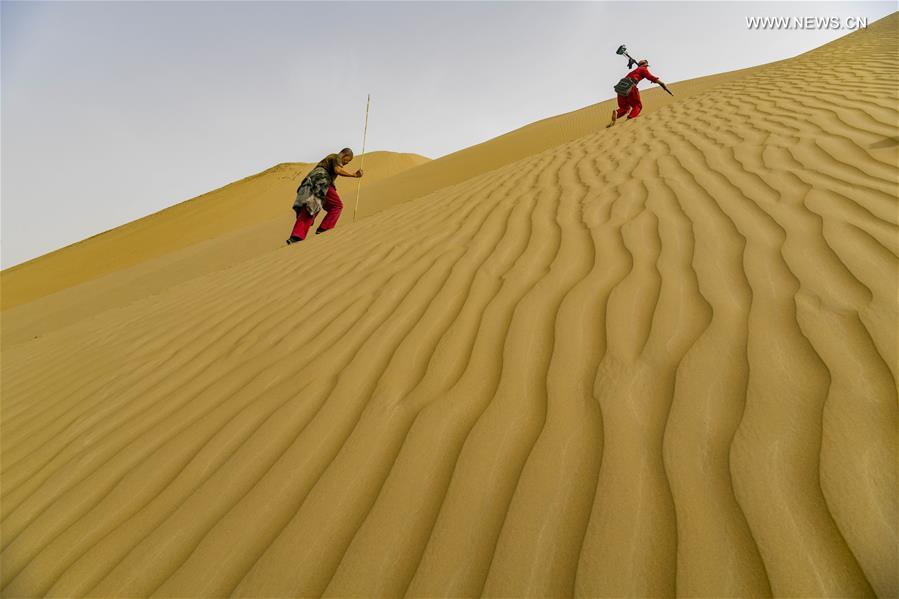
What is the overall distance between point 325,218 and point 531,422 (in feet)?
20.3

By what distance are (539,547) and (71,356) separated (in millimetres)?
4057

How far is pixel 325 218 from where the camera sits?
7.31 metres

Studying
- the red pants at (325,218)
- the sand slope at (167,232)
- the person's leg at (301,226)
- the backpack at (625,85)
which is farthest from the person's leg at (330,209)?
the sand slope at (167,232)

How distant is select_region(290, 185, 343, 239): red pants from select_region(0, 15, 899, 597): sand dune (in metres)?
3.38

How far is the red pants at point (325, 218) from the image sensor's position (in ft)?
22.2

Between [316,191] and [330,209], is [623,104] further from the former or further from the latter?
[316,191]

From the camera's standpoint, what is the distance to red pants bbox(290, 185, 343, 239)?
22.2 feet

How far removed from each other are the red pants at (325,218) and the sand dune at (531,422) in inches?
133

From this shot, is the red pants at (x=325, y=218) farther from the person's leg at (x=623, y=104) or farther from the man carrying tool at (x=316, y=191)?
the person's leg at (x=623, y=104)

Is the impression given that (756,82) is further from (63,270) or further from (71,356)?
(63,270)

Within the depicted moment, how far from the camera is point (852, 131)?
3.73m

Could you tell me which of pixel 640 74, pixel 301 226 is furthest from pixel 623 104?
pixel 301 226

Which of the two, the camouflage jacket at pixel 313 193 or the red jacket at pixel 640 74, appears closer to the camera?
the camouflage jacket at pixel 313 193

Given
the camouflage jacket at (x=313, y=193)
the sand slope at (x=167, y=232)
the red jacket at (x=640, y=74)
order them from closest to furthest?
the camouflage jacket at (x=313, y=193)
the red jacket at (x=640, y=74)
the sand slope at (x=167, y=232)
